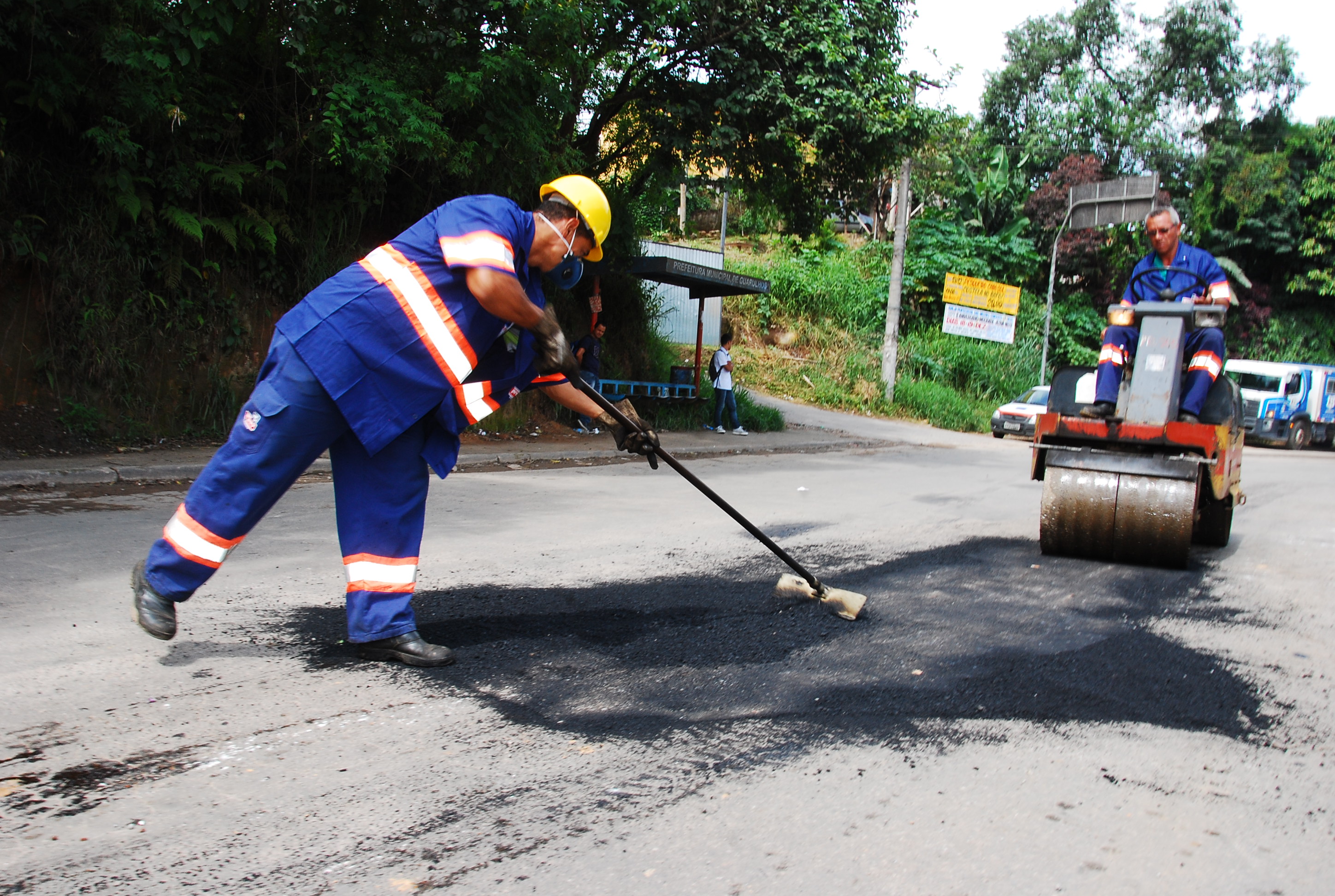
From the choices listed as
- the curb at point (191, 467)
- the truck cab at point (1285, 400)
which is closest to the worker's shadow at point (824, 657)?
the curb at point (191, 467)

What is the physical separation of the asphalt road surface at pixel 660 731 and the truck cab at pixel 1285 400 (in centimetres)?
1754

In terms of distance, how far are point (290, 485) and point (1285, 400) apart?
2240cm

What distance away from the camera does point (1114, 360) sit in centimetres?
571

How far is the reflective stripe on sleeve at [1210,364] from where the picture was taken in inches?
219

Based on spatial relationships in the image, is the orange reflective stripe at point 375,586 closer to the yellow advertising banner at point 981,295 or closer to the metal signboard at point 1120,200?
the metal signboard at point 1120,200

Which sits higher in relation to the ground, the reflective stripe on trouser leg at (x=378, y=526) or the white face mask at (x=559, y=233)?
the white face mask at (x=559, y=233)

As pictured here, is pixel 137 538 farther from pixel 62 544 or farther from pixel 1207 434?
pixel 1207 434

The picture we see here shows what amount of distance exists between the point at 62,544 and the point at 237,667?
2.53m

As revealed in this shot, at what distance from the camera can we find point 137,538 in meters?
5.25

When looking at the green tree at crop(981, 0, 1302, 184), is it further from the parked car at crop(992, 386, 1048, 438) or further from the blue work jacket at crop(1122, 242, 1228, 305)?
the blue work jacket at crop(1122, 242, 1228, 305)

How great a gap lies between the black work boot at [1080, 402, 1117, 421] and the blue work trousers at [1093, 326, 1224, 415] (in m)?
0.02

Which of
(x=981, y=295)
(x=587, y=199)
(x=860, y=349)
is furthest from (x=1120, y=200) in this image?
(x=587, y=199)

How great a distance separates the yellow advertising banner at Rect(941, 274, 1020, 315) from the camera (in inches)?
911

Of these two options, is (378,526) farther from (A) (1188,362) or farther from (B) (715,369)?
(B) (715,369)
